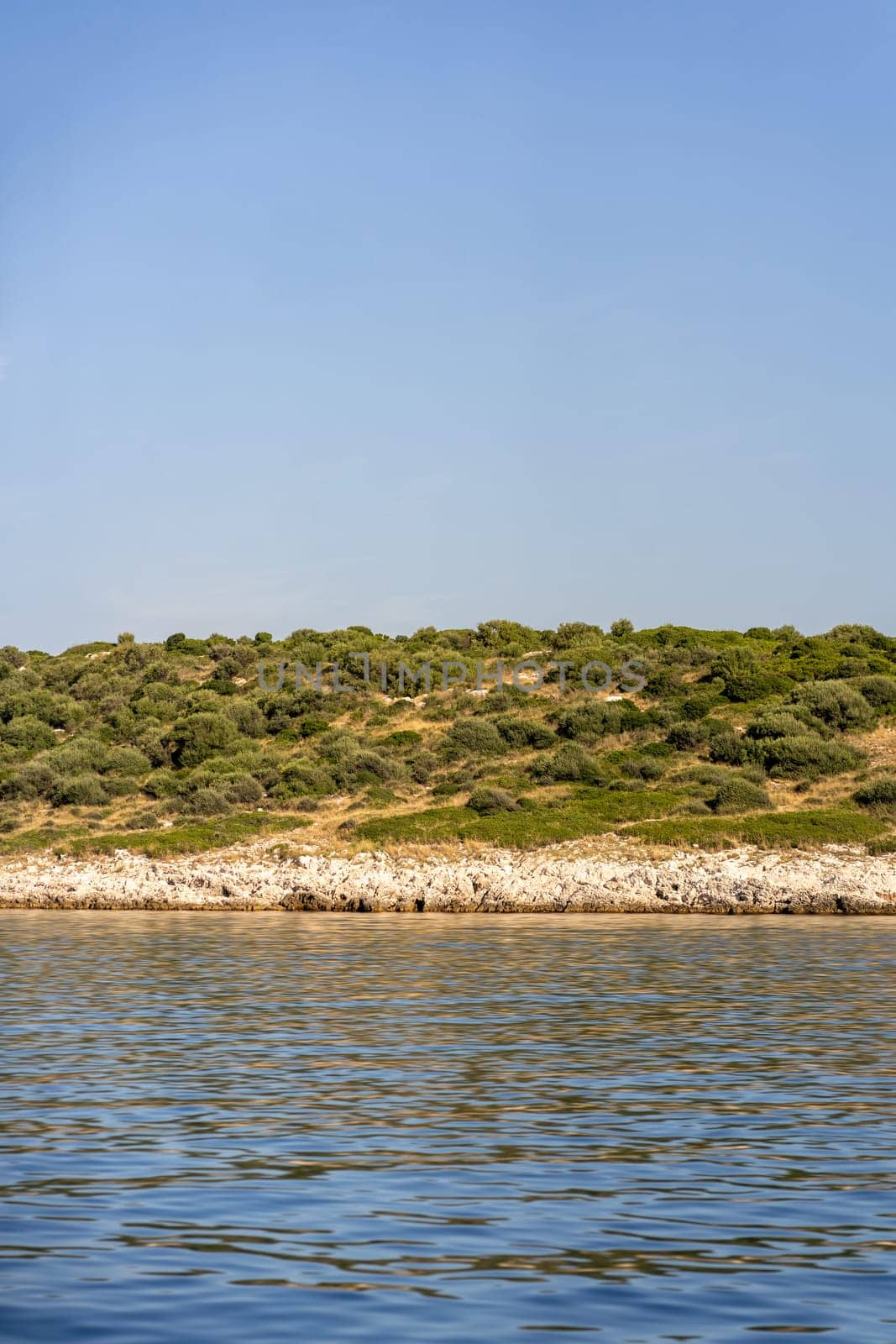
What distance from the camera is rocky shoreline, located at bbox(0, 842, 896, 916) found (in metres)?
44.7

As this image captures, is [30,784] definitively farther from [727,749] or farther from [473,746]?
[727,749]

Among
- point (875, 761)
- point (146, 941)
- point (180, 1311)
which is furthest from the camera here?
point (875, 761)

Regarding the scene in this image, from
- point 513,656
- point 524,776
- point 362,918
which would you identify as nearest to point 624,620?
point 513,656

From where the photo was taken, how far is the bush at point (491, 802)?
57.7m

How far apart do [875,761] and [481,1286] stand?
53.8 m

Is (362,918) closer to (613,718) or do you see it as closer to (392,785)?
(392,785)

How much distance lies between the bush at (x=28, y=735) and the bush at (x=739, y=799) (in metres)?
38.5

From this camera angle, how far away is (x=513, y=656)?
91750 millimetres

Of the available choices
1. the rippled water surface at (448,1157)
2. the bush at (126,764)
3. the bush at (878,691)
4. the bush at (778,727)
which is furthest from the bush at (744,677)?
the rippled water surface at (448,1157)

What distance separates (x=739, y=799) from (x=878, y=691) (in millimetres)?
17681

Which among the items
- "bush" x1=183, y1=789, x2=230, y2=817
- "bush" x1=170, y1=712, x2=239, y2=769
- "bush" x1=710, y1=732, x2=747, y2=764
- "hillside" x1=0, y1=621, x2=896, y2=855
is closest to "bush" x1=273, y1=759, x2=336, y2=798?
"hillside" x1=0, y1=621, x2=896, y2=855

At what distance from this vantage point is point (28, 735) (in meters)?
80.6

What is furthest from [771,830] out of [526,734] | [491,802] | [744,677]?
[744,677]

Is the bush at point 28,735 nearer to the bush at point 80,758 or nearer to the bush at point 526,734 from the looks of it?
the bush at point 80,758
